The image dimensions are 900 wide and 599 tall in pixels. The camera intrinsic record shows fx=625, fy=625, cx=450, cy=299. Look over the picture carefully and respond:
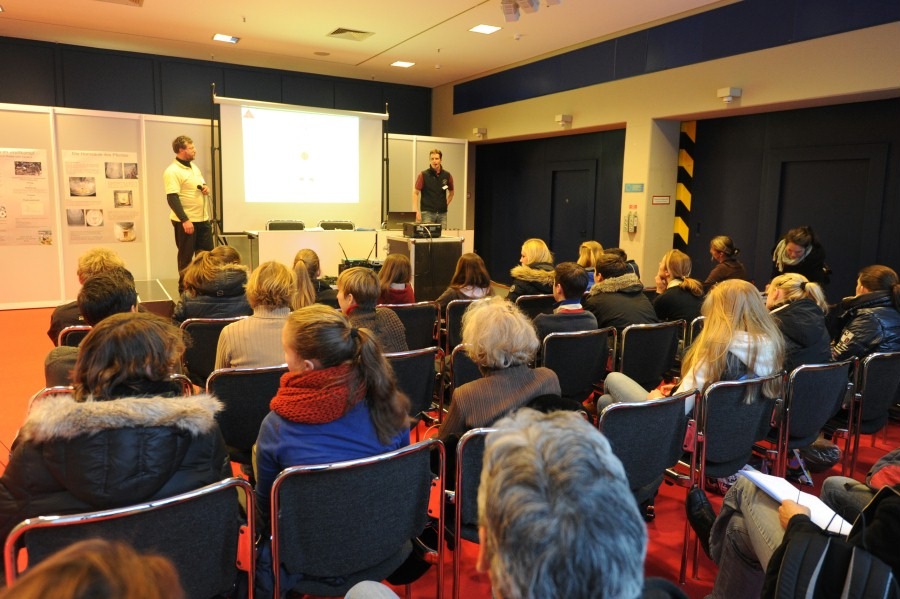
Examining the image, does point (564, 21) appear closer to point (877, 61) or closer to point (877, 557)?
point (877, 61)

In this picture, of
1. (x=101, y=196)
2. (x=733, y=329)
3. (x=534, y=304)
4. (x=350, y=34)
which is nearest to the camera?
(x=733, y=329)

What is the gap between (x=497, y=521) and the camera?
0.90m

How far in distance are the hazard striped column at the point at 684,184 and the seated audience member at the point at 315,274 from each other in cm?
475

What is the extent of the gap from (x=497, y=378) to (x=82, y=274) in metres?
2.84

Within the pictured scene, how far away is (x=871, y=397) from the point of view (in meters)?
3.12

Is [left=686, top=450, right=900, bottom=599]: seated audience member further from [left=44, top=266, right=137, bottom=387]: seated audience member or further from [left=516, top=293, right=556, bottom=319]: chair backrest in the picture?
[left=44, top=266, right=137, bottom=387]: seated audience member

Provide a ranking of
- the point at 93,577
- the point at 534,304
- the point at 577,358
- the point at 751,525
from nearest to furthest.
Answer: the point at 93,577
the point at 751,525
the point at 577,358
the point at 534,304

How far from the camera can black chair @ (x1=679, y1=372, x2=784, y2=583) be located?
8.20 feet

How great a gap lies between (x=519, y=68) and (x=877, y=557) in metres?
8.70

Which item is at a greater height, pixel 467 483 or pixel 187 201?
pixel 187 201

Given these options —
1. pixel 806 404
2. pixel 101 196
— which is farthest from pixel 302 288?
pixel 101 196

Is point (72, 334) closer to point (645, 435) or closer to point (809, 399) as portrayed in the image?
point (645, 435)

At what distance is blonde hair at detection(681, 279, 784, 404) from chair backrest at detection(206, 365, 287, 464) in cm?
185

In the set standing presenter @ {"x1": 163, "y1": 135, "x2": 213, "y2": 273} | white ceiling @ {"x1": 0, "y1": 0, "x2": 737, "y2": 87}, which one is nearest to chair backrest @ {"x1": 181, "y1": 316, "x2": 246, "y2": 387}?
standing presenter @ {"x1": 163, "y1": 135, "x2": 213, "y2": 273}
